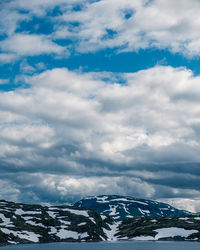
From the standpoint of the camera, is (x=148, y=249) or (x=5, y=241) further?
(x=5, y=241)

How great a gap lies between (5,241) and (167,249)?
9969 cm

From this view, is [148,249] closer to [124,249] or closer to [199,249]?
[124,249]

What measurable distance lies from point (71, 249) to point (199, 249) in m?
60.7

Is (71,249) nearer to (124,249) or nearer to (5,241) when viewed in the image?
(124,249)

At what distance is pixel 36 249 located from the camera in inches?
6181

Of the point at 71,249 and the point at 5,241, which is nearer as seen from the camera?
the point at 71,249

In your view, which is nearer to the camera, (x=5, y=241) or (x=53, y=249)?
(x=53, y=249)

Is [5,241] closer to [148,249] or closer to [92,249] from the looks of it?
[92,249]

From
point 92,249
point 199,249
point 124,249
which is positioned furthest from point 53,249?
point 199,249

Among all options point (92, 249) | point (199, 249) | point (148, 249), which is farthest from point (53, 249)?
point (199, 249)

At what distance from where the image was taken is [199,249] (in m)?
150

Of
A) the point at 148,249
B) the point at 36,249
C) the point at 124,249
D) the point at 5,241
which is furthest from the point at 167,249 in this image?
the point at 5,241

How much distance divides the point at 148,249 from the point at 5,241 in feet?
298

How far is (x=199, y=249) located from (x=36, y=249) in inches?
3041
